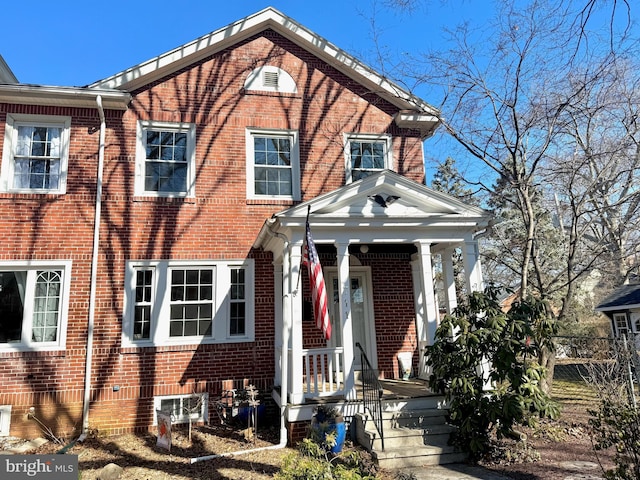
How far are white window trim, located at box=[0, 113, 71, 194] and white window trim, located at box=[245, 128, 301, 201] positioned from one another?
12.6 ft

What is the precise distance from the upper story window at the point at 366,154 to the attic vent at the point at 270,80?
2196 millimetres

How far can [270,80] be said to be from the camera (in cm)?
985

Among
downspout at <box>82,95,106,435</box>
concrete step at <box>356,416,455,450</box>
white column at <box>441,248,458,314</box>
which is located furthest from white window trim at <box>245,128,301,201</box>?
concrete step at <box>356,416,455,450</box>

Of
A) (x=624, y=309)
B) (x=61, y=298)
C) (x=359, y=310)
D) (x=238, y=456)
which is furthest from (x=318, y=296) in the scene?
(x=624, y=309)

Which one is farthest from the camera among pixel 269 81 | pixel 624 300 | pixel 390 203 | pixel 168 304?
pixel 624 300

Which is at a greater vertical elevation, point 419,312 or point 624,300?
point 624,300

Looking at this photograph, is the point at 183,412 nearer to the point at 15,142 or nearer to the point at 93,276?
the point at 93,276

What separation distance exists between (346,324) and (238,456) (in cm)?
276

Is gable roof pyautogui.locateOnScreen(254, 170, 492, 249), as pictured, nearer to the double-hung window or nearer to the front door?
the front door

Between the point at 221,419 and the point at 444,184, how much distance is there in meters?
21.2

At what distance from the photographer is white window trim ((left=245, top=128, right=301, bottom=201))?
9250 millimetres

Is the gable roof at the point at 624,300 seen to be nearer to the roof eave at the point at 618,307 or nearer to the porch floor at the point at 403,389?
the roof eave at the point at 618,307

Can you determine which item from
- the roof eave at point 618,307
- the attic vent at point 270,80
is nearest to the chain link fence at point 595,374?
the roof eave at point 618,307

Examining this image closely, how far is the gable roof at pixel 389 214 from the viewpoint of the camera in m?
7.39
